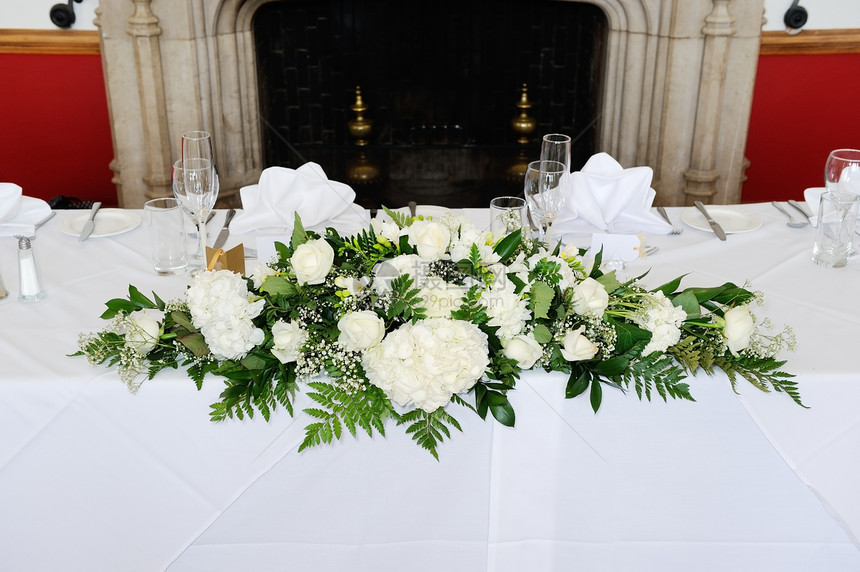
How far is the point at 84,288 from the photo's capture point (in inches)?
58.9

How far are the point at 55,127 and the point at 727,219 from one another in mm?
2581

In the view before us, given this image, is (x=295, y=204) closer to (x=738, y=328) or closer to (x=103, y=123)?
(x=738, y=328)

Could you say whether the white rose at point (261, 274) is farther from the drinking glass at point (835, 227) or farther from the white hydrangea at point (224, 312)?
the drinking glass at point (835, 227)

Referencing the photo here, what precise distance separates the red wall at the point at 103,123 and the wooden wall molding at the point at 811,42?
0.03 metres

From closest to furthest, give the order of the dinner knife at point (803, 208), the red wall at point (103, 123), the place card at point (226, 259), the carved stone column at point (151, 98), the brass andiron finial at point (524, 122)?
the place card at point (226, 259) < the dinner knife at point (803, 208) < the carved stone column at point (151, 98) < the red wall at point (103, 123) < the brass andiron finial at point (524, 122)

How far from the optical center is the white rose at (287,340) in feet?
3.69

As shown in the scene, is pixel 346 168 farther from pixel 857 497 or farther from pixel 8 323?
pixel 857 497

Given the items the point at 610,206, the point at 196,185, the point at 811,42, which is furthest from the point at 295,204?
the point at 811,42

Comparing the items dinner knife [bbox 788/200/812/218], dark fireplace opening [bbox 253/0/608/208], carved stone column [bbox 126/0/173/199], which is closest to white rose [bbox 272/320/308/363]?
dinner knife [bbox 788/200/812/218]

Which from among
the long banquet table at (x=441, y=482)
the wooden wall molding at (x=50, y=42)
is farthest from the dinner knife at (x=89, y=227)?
the wooden wall molding at (x=50, y=42)

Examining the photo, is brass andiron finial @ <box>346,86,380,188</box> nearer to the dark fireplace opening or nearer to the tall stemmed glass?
the dark fireplace opening

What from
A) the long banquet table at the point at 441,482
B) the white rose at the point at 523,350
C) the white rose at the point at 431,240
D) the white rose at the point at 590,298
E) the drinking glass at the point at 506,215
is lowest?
the long banquet table at the point at 441,482

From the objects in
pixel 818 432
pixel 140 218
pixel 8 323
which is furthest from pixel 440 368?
pixel 140 218

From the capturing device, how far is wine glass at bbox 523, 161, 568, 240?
1.44 metres
